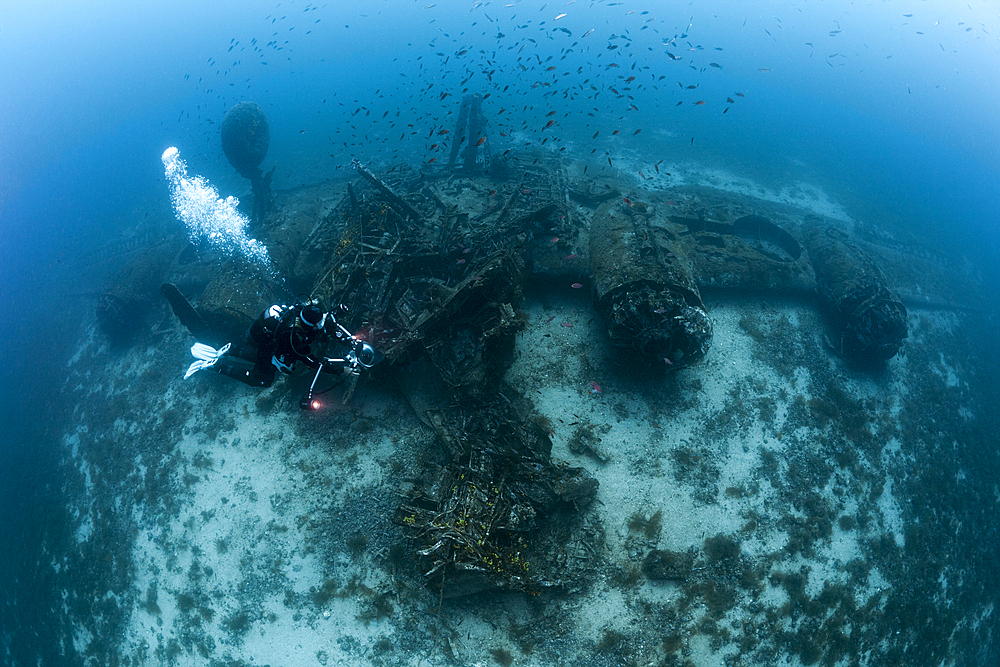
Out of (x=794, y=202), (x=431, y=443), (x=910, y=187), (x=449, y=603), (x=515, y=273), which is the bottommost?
(x=910, y=187)

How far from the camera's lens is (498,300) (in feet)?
34.0

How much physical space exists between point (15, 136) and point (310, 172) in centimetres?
7736

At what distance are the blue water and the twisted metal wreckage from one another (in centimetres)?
1002

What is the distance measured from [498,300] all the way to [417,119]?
2140 cm

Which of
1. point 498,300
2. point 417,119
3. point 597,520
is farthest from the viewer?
point 417,119

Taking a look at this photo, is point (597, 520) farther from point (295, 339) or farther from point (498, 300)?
point (295, 339)

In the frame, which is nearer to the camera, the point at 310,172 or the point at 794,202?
the point at 794,202

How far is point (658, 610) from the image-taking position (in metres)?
A: 8.15

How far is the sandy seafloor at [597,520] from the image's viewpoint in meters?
8.15

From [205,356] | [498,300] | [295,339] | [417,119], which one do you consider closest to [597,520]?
[498,300]

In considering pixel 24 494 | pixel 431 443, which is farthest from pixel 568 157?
pixel 24 494

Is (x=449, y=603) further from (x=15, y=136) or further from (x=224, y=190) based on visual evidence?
(x=15, y=136)

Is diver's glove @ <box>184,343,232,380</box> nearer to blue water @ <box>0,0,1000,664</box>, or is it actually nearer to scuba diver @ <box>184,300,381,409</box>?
scuba diver @ <box>184,300,381,409</box>

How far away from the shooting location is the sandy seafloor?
815cm
